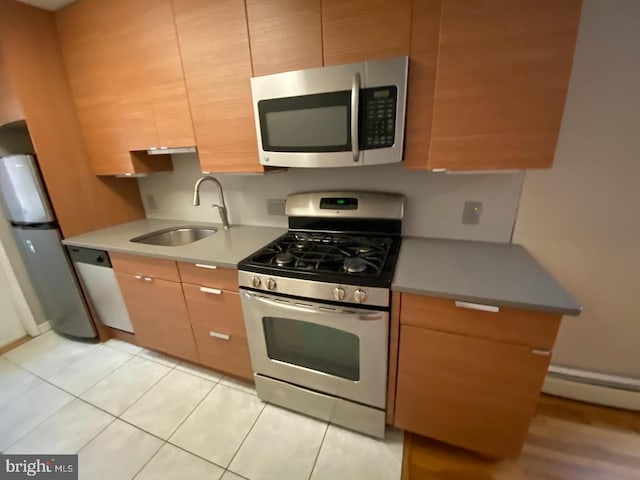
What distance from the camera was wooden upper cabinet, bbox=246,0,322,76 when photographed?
45.2 inches

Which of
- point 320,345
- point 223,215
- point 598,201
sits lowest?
point 320,345

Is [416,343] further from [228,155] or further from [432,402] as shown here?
[228,155]

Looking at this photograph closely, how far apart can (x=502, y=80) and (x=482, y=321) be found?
2.92 ft

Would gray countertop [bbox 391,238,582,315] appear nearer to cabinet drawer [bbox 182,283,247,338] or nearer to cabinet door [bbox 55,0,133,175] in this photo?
cabinet drawer [bbox 182,283,247,338]

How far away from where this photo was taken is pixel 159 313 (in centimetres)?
176

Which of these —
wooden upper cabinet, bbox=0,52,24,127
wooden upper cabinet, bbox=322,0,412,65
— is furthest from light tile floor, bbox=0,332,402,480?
wooden upper cabinet, bbox=322,0,412,65

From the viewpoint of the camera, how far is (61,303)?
2.07 m

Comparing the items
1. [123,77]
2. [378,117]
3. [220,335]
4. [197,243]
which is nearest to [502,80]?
[378,117]

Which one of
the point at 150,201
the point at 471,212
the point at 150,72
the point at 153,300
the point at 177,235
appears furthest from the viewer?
the point at 150,201

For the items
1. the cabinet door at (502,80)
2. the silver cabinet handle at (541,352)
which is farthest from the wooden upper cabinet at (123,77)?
the silver cabinet handle at (541,352)

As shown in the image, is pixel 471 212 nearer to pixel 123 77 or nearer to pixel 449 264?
pixel 449 264

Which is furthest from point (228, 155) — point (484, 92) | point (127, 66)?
point (484, 92)

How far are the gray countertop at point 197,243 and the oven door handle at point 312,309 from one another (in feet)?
0.72

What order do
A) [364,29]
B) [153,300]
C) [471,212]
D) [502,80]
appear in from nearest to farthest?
[502,80]
[364,29]
[471,212]
[153,300]
